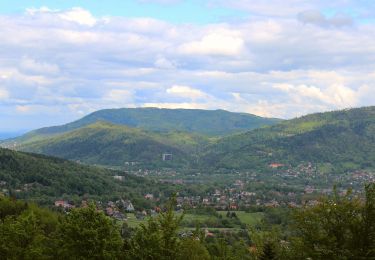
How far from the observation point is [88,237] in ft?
134

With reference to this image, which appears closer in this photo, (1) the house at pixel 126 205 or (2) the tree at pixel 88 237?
(2) the tree at pixel 88 237

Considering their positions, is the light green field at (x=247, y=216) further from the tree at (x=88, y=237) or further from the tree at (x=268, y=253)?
the tree at (x=268, y=253)

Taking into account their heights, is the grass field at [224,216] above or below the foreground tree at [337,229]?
below

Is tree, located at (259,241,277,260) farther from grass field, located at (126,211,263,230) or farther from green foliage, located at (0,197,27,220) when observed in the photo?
grass field, located at (126,211,263,230)

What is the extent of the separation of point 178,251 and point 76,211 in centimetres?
1232

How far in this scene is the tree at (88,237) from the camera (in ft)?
132

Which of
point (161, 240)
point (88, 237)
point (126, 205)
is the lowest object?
point (126, 205)

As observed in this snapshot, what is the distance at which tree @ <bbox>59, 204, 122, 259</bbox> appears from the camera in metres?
40.3

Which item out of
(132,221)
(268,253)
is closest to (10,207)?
(132,221)

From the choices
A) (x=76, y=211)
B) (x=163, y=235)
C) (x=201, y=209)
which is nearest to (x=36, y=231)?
(x=76, y=211)

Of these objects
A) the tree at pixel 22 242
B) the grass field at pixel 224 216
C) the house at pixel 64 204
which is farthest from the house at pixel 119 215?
the tree at pixel 22 242

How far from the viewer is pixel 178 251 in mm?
35656

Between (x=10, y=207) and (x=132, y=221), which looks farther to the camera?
(x=132, y=221)

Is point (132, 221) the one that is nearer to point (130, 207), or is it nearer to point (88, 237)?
point (130, 207)
